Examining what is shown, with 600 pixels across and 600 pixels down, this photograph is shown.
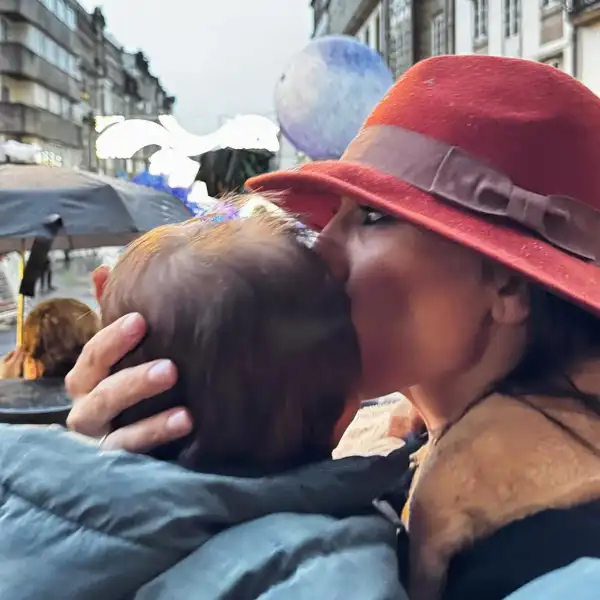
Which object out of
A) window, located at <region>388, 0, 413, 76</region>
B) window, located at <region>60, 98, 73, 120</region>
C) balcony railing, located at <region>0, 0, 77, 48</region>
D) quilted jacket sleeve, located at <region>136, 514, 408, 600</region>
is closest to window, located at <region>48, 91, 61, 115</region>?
window, located at <region>60, 98, 73, 120</region>

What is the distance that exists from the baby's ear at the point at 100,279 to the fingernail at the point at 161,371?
0.13 metres

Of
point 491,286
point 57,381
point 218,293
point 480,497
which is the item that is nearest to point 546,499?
point 480,497

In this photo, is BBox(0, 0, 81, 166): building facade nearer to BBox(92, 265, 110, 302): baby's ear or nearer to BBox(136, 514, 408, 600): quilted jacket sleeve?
BBox(92, 265, 110, 302): baby's ear

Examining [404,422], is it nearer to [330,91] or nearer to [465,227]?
[465,227]

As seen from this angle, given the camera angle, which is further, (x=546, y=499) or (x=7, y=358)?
(x=7, y=358)

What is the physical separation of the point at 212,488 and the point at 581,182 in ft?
1.57

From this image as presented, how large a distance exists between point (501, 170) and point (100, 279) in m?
0.41

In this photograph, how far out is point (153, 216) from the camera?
3.91m

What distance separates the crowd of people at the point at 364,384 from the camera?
0.59 meters

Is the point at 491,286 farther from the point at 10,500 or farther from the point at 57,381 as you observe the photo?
the point at 57,381

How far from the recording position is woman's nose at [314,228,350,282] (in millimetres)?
745

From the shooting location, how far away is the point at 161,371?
2.15 ft

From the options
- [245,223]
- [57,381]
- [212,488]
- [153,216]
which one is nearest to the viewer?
[212,488]

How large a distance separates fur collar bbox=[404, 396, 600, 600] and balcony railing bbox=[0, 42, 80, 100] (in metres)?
22.0
